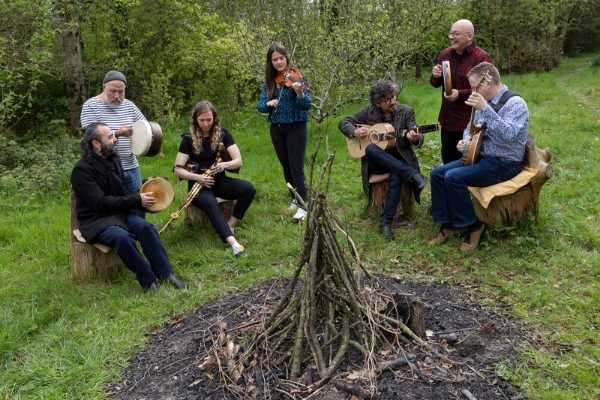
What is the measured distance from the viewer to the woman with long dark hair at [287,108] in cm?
546

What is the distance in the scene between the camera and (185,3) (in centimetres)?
1033

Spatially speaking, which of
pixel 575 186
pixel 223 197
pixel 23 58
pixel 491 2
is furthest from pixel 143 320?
pixel 491 2

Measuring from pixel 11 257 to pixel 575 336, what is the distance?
5187mm

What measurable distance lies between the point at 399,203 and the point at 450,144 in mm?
836

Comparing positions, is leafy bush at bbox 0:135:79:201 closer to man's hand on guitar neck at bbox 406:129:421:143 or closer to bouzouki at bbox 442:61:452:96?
man's hand on guitar neck at bbox 406:129:421:143

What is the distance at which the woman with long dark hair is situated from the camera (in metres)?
→ 5.46

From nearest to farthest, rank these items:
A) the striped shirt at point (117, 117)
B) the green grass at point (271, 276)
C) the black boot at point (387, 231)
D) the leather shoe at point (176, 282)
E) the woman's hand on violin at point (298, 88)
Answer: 1. the green grass at point (271, 276)
2. the leather shoe at point (176, 282)
3. the striped shirt at point (117, 117)
4. the black boot at point (387, 231)
5. the woman's hand on violin at point (298, 88)

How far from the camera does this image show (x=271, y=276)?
457 centimetres

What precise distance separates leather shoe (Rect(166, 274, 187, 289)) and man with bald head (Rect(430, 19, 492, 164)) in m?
3.10

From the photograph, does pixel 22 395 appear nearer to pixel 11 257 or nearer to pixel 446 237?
pixel 11 257

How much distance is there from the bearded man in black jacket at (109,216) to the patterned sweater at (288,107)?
1.75m

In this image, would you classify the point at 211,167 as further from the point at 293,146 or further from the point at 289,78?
the point at 289,78

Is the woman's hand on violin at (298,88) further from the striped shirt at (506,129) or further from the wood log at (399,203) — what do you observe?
the striped shirt at (506,129)

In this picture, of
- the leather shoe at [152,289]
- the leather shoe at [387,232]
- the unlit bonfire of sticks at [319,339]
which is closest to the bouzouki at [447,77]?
the leather shoe at [387,232]
